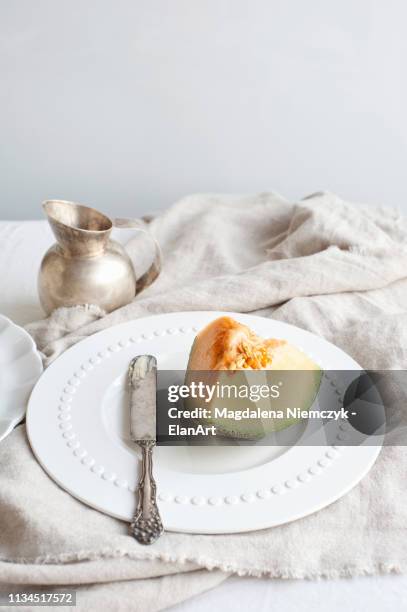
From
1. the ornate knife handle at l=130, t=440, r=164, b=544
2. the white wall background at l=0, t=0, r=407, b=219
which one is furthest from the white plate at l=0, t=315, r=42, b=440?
the white wall background at l=0, t=0, r=407, b=219

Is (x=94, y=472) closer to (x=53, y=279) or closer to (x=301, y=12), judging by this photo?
(x=53, y=279)

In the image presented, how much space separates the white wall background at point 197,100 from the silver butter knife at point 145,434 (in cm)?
69

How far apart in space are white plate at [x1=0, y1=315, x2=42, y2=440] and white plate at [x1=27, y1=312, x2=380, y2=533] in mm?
15

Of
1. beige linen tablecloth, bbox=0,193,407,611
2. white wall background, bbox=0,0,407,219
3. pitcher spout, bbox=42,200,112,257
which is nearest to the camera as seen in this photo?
beige linen tablecloth, bbox=0,193,407,611

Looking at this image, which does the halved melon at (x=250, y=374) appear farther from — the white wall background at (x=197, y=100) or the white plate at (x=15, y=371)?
the white wall background at (x=197, y=100)

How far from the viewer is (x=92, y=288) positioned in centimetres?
85

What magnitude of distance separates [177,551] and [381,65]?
1012 millimetres

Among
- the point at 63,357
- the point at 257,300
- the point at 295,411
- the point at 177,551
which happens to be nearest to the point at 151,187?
the point at 257,300

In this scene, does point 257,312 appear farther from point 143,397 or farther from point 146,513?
point 146,513

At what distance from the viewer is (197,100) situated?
1.30m

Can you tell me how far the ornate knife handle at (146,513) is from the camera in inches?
21.6

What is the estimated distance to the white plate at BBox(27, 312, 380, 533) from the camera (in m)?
0.57

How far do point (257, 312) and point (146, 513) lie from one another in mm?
378

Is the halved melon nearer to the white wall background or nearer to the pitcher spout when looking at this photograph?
the pitcher spout
